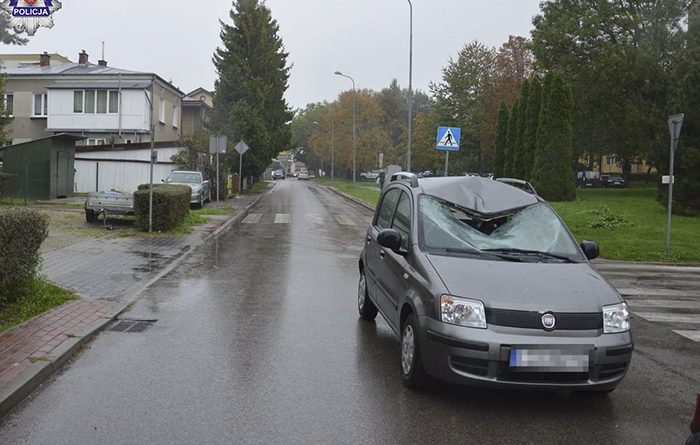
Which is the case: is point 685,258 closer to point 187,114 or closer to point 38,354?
point 38,354

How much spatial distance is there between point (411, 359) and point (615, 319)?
1.60 meters

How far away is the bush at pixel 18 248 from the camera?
6949 millimetres

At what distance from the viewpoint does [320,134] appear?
81.2 m

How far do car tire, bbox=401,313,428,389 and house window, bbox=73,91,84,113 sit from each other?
38585 millimetres

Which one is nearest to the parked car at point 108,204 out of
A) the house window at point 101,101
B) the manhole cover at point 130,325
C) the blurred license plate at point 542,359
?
the manhole cover at point 130,325

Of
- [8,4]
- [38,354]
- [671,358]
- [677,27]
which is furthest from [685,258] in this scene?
[677,27]

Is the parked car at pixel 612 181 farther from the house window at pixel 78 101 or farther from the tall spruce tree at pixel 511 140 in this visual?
the house window at pixel 78 101

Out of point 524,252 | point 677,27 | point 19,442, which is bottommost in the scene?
point 19,442

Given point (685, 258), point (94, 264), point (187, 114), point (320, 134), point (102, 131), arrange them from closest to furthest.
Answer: point (94, 264) → point (685, 258) → point (102, 131) → point (187, 114) → point (320, 134)

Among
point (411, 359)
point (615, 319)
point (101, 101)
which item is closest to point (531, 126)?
point (101, 101)

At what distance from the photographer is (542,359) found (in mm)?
4742

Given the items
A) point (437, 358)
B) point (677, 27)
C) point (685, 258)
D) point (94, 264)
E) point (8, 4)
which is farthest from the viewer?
point (677, 27)

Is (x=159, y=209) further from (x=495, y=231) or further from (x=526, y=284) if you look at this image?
(x=526, y=284)

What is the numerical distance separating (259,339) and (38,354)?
2127 mm
